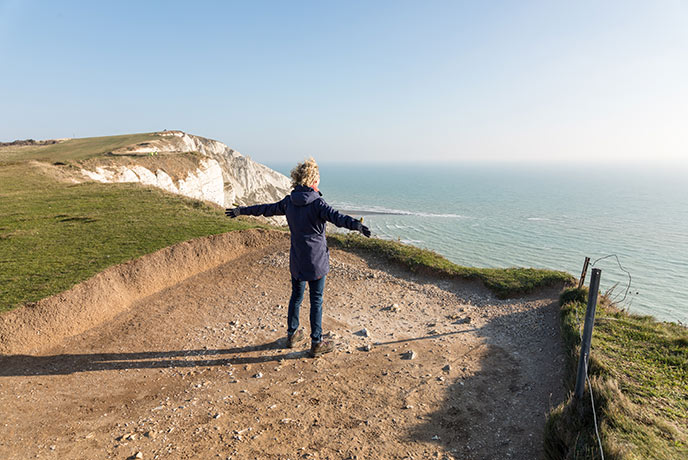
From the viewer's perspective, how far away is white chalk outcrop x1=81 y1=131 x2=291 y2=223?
30766 millimetres

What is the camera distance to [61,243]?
39.6ft

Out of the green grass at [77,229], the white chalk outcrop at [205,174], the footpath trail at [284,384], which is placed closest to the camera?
the footpath trail at [284,384]

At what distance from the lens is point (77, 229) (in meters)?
13.6

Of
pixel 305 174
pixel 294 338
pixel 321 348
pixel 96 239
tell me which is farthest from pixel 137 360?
pixel 96 239

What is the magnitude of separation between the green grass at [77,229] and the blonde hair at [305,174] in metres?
6.85

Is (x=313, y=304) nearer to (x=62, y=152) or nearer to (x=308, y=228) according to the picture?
(x=308, y=228)

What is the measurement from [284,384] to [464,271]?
7.44m

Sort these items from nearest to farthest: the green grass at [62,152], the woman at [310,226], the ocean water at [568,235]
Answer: the woman at [310,226] → the ocean water at [568,235] → the green grass at [62,152]

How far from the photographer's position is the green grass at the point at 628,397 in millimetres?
4160

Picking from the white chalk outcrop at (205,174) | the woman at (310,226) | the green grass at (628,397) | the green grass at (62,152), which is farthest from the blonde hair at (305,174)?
the green grass at (62,152)

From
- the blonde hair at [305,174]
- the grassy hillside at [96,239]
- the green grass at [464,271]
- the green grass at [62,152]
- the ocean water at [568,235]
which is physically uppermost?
the green grass at [62,152]

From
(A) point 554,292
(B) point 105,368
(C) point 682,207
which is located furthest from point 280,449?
(C) point 682,207

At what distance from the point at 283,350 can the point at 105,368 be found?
329 cm

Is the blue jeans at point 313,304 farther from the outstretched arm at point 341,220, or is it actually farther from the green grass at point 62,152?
the green grass at point 62,152
